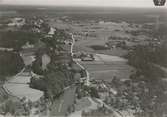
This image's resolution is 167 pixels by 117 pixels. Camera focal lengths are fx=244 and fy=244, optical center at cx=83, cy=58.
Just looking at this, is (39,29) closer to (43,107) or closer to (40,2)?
(40,2)

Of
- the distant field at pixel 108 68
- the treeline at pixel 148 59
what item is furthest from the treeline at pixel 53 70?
the treeline at pixel 148 59

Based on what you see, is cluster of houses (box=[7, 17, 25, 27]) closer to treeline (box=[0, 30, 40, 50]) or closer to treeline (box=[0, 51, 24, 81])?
treeline (box=[0, 30, 40, 50])

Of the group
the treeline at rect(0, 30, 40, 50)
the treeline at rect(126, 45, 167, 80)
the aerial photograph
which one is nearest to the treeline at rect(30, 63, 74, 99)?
the aerial photograph

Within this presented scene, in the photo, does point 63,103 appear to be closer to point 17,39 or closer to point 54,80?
point 54,80

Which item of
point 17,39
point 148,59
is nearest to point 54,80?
point 17,39

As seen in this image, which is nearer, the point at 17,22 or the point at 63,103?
the point at 63,103

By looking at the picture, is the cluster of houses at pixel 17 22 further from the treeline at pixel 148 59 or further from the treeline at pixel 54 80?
the treeline at pixel 148 59

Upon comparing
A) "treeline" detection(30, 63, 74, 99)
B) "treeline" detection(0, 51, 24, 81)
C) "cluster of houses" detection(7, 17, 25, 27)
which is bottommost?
"treeline" detection(30, 63, 74, 99)
